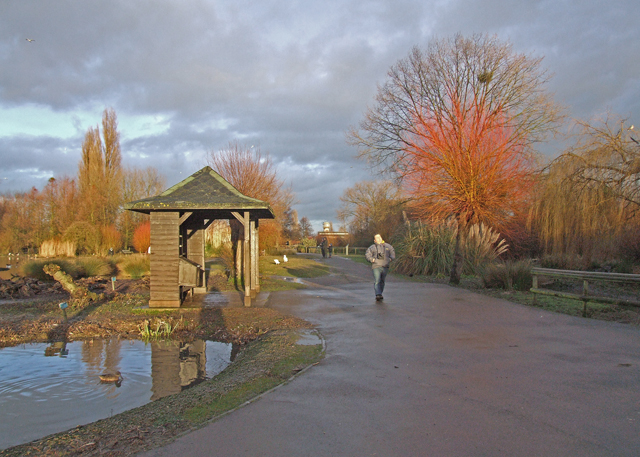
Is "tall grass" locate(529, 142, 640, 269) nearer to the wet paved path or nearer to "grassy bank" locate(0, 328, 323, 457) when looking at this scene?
the wet paved path

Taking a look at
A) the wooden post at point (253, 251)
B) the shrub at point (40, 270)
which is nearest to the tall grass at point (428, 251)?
the wooden post at point (253, 251)

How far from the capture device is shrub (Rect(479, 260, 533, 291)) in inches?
566

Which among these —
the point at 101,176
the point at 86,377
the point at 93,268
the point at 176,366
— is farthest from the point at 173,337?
the point at 101,176

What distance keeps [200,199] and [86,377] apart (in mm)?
5614

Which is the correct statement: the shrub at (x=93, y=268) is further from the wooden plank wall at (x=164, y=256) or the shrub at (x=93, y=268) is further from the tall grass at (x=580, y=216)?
the tall grass at (x=580, y=216)

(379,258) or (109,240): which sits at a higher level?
(109,240)

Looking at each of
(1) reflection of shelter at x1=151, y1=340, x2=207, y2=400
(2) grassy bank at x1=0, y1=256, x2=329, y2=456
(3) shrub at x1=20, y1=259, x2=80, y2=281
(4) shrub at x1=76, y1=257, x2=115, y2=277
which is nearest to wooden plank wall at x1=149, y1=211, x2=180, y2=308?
(2) grassy bank at x1=0, y1=256, x2=329, y2=456

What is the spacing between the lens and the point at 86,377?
6586mm

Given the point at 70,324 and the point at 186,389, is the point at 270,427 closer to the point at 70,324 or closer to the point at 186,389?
the point at 186,389

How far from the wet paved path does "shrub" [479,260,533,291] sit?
17.6ft

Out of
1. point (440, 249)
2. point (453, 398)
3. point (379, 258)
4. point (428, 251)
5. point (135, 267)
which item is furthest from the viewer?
point (135, 267)

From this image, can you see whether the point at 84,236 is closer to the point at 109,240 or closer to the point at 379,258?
the point at 109,240

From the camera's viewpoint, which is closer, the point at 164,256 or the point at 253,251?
the point at 164,256

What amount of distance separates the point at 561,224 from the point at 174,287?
13645 millimetres
